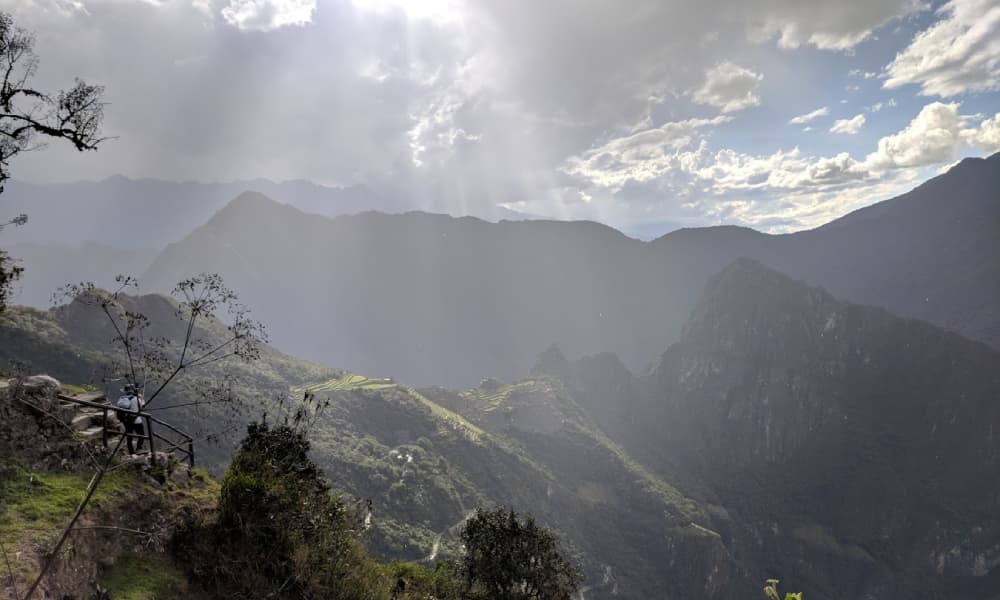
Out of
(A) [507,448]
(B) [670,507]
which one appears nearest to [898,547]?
(B) [670,507]

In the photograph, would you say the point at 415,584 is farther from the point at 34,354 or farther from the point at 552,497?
the point at 552,497

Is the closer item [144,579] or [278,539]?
[144,579]

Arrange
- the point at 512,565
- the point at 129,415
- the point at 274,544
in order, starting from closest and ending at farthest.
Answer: the point at 274,544
the point at 129,415
the point at 512,565

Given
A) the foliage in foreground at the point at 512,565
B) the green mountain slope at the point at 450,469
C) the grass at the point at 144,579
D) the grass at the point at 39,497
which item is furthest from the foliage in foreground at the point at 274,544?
the green mountain slope at the point at 450,469

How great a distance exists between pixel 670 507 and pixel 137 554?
7439 inches

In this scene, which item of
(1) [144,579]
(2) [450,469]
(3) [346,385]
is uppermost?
(1) [144,579]

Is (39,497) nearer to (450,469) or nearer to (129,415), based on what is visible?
(129,415)

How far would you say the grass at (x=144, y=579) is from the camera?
1501cm

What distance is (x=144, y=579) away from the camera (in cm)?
1576

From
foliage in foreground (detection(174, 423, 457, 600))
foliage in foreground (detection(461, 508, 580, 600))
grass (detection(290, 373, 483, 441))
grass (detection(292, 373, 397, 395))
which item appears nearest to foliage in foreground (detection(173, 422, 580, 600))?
foliage in foreground (detection(174, 423, 457, 600))

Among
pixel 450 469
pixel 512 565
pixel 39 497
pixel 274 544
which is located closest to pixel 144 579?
pixel 274 544

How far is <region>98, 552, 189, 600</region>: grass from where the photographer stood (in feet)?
49.3

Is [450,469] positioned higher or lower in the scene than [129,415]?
lower

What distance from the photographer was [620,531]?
541 ft
